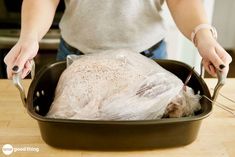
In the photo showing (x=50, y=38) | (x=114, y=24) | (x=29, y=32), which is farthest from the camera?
(x=50, y=38)

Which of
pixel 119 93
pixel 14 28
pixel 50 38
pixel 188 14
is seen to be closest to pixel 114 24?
pixel 188 14

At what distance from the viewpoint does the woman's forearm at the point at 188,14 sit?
0.71 meters

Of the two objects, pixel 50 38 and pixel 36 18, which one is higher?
pixel 36 18

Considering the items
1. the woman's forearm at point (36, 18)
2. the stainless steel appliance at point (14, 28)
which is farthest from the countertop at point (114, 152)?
the stainless steel appliance at point (14, 28)

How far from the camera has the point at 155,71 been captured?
2.05 ft

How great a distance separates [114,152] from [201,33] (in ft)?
1.00

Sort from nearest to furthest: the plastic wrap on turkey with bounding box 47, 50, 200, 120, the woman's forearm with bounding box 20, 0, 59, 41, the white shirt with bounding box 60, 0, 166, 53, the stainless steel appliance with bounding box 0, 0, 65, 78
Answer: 1. the plastic wrap on turkey with bounding box 47, 50, 200, 120
2. the woman's forearm with bounding box 20, 0, 59, 41
3. the white shirt with bounding box 60, 0, 166, 53
4. the stainless steel appliance with bounding box 0, 0, 65, 78

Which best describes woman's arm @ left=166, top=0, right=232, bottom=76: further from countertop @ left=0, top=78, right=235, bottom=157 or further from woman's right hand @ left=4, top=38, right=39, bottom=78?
woman's right hand @ left=4, top=38, right=39, bottom=78

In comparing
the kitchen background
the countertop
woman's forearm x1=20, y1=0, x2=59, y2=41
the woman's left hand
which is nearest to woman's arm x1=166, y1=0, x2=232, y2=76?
the woman's left hand

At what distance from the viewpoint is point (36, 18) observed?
72 centimetres

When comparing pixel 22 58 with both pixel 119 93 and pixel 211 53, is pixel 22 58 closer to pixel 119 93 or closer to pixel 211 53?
pixel 119 93

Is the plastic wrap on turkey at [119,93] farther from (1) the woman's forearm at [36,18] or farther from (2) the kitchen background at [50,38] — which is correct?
(2) the kitchen background at [50,38]

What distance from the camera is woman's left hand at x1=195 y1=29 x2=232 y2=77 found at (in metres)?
0.56

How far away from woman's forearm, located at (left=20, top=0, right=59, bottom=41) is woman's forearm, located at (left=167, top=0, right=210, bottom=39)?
0.32 metres
